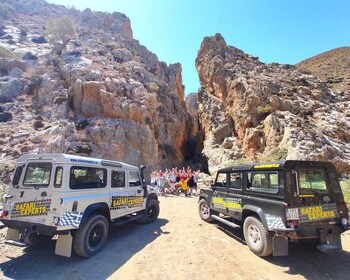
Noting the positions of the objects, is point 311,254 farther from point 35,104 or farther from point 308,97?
point 35,104

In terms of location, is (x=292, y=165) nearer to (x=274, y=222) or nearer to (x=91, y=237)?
(x=274, y=222)

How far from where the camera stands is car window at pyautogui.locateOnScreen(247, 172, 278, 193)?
518 cm

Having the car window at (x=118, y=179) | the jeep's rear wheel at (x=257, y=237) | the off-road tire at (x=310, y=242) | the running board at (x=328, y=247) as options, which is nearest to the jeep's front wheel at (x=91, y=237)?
the car window at (x=118, y=179)

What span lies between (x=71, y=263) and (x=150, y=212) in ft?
12.5

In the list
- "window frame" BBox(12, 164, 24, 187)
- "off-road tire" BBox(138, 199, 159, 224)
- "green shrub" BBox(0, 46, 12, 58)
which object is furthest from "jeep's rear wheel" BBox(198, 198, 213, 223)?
"green shrub" BBox(0, 46, 12, 58)

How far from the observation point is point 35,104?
102 feet

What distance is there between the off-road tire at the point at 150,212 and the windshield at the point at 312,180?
5384mm

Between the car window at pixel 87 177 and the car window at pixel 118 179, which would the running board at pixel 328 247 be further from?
the car window at pixel 87 177

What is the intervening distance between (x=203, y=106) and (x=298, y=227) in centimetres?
2848

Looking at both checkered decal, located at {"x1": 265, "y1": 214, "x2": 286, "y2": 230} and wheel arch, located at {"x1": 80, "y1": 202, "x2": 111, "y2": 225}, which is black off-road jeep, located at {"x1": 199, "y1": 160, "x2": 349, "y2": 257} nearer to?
checkered decal, located at {"x1": 265, "y1": 214, "x2": 286, "y2": 230}

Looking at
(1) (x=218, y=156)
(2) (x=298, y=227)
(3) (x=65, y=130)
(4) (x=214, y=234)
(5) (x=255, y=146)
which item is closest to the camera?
(2) (x=298, y=227)

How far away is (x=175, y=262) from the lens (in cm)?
512

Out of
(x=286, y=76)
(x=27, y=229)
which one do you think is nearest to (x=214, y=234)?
(x=27, y=229)

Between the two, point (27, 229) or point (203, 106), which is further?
point (203, 106)
